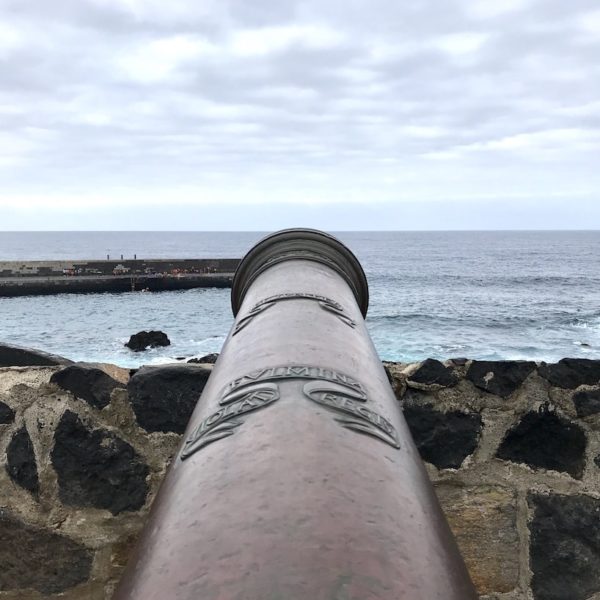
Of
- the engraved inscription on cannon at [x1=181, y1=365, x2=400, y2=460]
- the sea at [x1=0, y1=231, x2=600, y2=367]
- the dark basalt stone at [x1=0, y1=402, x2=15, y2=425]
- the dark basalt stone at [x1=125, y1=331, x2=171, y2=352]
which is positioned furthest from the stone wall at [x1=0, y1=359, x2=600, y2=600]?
the dark basalt stone at [x1=125, y1=331, x2=171, y2=352]

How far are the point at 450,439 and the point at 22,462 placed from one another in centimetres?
165

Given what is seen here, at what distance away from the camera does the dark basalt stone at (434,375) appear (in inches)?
104

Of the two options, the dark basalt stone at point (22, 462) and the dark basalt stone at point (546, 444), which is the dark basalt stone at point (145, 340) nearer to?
the dark basalt stone at point (22, 462)

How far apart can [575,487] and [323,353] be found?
5.01 ft

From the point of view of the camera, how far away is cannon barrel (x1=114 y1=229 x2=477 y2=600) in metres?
0.85

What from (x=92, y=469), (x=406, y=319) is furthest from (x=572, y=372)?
(x=406, y=319)

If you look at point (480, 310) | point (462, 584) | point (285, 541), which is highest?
point (285, 541)

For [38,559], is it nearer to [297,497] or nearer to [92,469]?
[92,469]

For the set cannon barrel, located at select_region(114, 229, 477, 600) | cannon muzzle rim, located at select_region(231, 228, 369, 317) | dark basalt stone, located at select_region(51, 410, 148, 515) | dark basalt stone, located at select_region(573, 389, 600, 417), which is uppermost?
cannon muzzle rim, located at select_region(231, 228, 369, 317)

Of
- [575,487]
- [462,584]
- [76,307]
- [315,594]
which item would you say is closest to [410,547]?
[462,584]

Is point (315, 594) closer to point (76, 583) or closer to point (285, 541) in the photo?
point (285, 541)

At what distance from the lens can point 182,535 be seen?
0.97m

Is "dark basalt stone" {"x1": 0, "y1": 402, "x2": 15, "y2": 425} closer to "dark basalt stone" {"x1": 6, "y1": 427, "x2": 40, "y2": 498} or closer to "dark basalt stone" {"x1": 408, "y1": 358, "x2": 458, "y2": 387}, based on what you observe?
"dark basalt stone" {"x1": 6, "y1": 427, "x2": 40, "y2": 498}

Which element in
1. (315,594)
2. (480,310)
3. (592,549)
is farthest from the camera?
(480,310)
